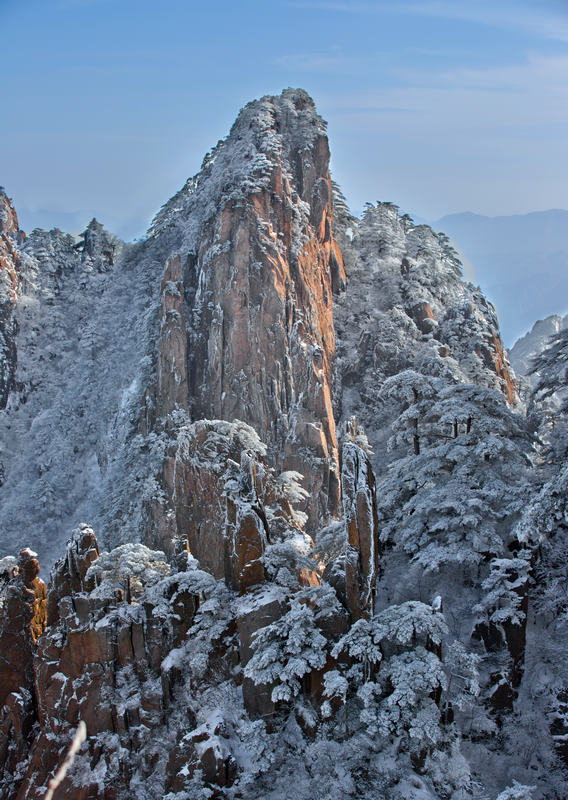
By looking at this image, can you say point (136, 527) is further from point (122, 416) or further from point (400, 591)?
point (400, 591)

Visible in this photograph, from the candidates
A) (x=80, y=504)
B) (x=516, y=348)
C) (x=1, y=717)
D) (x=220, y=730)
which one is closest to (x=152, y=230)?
(x=80, y=504)

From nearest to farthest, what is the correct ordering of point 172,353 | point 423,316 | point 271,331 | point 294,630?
point 294,630 < point 271,331 < point 172,353 < point 423,316

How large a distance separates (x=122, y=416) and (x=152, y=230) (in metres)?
37.2

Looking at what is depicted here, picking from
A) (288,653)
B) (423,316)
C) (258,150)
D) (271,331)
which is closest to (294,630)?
(288,653)

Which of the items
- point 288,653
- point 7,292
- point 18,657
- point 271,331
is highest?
Result: point 7,292

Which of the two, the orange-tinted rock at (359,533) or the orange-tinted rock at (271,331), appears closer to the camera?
the orange-tinted rock at (359,533)

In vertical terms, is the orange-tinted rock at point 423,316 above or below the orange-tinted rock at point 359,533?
above

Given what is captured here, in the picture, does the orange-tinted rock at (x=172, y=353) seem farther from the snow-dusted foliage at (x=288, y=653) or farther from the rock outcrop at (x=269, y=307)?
the snow-dusted foliage at (x=288, y=653)

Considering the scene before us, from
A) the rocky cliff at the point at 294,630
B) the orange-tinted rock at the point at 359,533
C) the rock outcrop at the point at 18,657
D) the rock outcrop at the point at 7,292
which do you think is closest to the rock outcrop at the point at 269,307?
the rocky cliff at the point at 294,630

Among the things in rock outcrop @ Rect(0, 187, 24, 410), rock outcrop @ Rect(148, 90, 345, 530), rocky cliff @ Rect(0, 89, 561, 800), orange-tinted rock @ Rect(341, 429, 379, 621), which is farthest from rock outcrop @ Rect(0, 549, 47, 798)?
rock outcrop @ Rect(0, 187, 24, 410)

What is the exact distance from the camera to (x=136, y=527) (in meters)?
45.8

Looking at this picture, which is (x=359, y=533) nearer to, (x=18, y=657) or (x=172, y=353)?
(x=18, y=657)

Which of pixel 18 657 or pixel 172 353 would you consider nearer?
pixel 18 657

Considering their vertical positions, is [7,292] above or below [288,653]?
above
